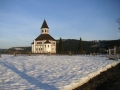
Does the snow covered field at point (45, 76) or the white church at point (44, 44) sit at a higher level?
the white church at point (44, 44)

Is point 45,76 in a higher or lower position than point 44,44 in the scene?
lower

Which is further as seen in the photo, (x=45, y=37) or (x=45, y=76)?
(x=45, y=37)

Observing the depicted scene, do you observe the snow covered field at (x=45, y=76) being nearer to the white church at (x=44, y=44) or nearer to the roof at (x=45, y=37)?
the white church at (x=44, y=44)

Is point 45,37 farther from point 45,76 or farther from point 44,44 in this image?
point 45,76

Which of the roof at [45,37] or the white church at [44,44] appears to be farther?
the roof at [45,37]

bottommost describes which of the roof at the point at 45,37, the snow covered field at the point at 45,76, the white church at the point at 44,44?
the snow covered field at the point at 45,76

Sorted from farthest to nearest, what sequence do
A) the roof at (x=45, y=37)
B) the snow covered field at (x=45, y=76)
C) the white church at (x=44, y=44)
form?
the roof at (x=45, y=37) < the white church at (x=44, y=44) < the snow covered field at (x=45, y=76)

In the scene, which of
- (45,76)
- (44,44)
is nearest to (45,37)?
(44,44)

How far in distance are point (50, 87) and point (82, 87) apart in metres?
1.70

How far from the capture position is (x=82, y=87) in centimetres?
814

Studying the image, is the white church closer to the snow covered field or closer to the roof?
the roof

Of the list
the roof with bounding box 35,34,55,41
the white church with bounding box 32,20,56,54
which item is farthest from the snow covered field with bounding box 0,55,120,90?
the roof with bounding box 35,34,55,41

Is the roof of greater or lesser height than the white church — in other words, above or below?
above

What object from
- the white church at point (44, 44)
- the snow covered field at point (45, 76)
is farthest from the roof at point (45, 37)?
the snow covered field at point (45, 76)
